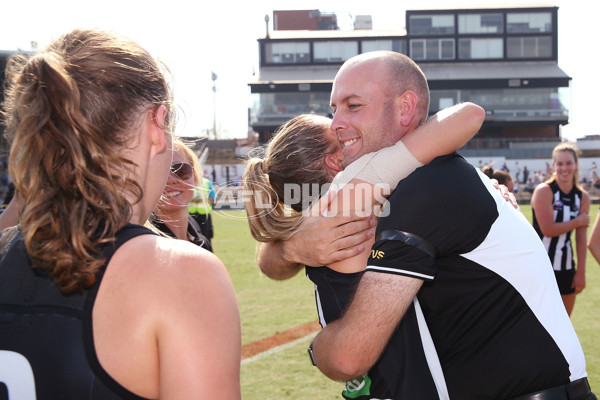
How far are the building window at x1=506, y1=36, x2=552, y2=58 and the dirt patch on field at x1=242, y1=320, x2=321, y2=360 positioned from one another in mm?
55956

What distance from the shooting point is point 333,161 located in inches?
98.6

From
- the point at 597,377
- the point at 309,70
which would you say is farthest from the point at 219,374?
the point at 309,70

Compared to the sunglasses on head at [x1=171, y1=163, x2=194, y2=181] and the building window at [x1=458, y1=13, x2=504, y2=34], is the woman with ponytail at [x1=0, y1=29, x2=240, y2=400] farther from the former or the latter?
the building window at [x1=458, y1=13, x2=504, y2=34]

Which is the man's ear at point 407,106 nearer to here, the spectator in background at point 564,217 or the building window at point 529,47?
the spectator in background at point 564,217

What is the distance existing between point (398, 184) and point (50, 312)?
1.15 metres

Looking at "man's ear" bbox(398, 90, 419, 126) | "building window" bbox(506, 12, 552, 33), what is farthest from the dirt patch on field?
"building window" bbox(506, 12, 552, 33)

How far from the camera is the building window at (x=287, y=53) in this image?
190 feet

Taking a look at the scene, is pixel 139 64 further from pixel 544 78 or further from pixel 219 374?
pixel 544 78

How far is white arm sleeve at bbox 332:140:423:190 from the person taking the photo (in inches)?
77.1

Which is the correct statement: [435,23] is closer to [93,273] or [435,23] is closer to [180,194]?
[180,194]

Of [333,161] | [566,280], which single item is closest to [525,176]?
[566,280]

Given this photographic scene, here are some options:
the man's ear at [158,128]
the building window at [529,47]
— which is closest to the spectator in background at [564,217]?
the man's ear at [158,128]

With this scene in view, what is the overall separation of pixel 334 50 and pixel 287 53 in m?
4.85

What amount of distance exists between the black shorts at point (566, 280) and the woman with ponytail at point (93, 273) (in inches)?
213
